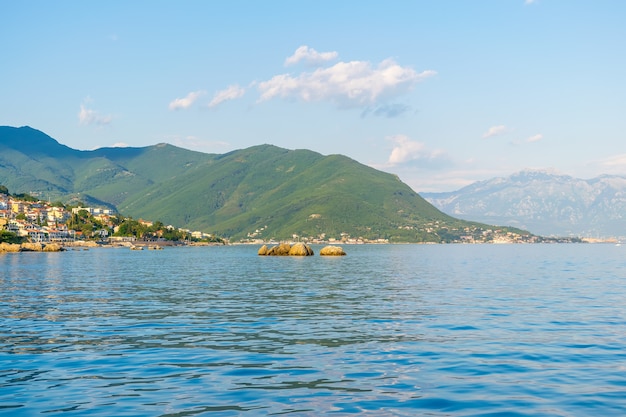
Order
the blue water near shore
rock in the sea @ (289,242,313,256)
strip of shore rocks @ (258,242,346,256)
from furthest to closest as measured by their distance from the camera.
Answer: strip of shore rocks @ (258,242,346,256)
rock in the sea @ (289,242,313,256)
the blue water near shore

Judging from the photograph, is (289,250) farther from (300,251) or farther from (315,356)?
(315,356)

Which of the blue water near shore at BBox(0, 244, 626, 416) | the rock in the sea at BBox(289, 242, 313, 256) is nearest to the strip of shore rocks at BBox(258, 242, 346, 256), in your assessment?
the rock in the sea at BBox(289, 242, 313, 256)

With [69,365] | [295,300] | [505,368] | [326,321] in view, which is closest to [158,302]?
[295,300]

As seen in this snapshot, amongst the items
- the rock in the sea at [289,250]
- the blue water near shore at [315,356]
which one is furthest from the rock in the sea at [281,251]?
the blue water near shore at [315,356]

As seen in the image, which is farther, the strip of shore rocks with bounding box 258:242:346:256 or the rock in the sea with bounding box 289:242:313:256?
the strip of shore rocks with bounding box 258:242:346:256

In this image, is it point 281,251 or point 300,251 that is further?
point 281,251

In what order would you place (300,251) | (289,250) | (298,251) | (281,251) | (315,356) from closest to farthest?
(315,356)
(300,251)
(298,251)
(289,250)
(281,251)

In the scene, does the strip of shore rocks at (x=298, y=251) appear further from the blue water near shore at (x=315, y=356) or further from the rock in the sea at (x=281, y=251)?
the blue water near shore at (x=315, y=356)

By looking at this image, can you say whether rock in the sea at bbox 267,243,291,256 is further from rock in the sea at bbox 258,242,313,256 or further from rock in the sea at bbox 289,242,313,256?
rock in the sea at bbox 289,242,313,256

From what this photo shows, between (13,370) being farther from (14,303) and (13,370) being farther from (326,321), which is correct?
(14,303)

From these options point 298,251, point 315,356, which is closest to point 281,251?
point 298,251

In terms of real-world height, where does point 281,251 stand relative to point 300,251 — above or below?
below

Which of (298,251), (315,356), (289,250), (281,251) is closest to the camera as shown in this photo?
(315,356)

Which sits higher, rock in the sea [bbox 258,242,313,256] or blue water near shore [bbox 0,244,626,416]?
rock in the sea [bbox 258,242,313,256]
